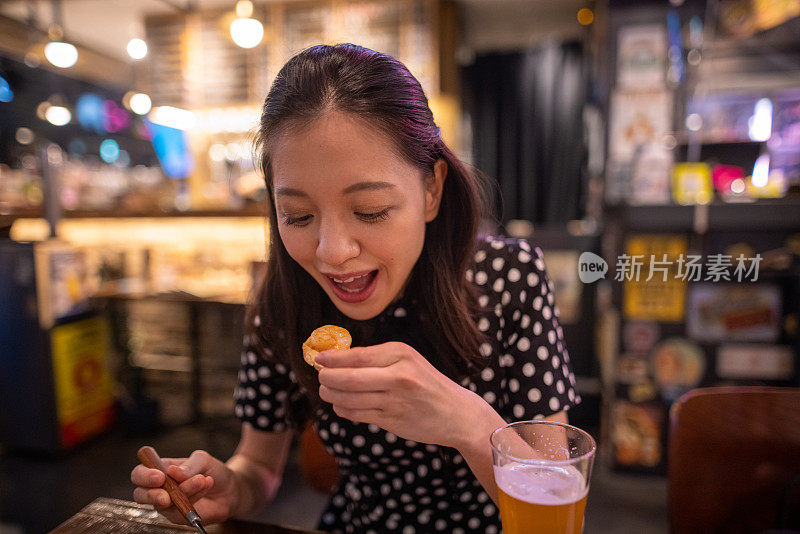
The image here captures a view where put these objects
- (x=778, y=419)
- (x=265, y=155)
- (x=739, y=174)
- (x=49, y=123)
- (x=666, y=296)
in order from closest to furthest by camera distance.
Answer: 1. (x=265, y=155)
2. (x=778, y=419)
3. (x=739, y=174)
4. (x=666, y=296)
5. (x=49, y=123)

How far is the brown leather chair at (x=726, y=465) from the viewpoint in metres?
0.99

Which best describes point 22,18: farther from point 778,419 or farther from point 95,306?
point 778,419

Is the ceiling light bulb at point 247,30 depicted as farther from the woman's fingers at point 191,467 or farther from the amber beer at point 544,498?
the amber beer at point 544,498

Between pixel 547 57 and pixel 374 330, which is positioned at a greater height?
pixel 547 57

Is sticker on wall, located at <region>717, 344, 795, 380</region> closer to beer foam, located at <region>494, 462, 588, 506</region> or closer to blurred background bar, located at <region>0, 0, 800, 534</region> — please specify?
blurred background bar, located at <region>0, 0, 800, 534</region>

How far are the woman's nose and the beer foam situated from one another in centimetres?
35

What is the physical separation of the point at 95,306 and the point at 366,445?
2.81 m

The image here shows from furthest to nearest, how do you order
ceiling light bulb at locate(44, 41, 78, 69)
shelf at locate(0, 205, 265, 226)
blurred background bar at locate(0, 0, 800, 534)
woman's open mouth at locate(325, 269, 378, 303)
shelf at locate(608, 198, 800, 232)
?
ceiling light bulb at locate(44, 41, 78, 69), shelf at locate(0, 205, 265, 226), blurred background bar at locate(0, 0, 800, 534), shelf at locate(608, 198, 800, 232), woman's open mouth at locate(325, 269, 378, 303)

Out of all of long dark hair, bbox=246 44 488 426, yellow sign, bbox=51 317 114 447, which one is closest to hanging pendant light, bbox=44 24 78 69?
yellow sign, bbox=51 317 114 447

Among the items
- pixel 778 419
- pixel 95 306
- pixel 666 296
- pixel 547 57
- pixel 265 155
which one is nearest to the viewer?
pixel 265 155

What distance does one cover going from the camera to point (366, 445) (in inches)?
40.4

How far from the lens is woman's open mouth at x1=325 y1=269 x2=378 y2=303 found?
794mm

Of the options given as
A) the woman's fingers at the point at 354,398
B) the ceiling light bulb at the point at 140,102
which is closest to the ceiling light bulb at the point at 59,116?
the ceiling light bulb at the point at 140,102

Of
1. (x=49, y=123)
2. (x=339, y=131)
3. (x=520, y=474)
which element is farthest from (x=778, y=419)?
(x=49, y=123)
